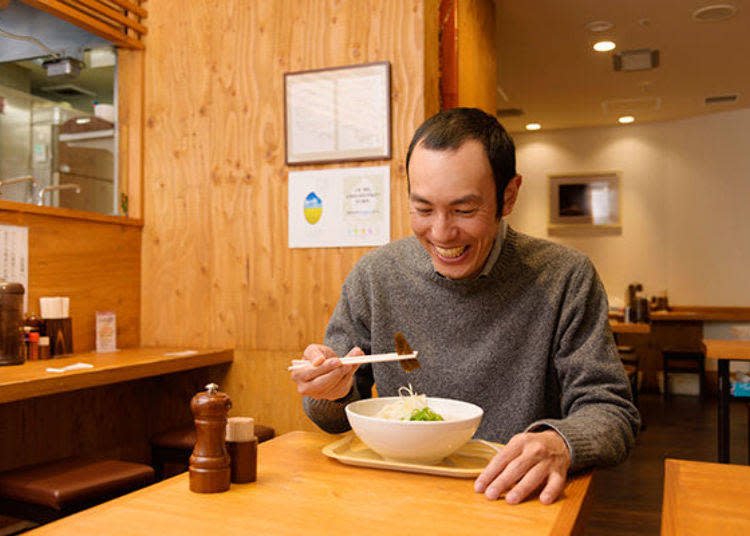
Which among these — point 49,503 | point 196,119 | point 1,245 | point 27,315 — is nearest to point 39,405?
point 27,315

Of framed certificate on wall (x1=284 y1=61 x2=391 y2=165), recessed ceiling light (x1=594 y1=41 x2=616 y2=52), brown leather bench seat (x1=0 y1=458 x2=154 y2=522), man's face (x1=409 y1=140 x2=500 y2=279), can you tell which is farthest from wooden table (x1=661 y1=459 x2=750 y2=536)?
recessed ceiling light (x1=594 y1=41 x2=616 y2=52)

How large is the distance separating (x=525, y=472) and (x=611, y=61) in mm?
5493

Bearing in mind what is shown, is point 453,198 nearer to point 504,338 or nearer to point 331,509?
point 504,338

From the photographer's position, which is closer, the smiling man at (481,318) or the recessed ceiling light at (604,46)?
the smiling man at (481,318)

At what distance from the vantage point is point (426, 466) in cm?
106

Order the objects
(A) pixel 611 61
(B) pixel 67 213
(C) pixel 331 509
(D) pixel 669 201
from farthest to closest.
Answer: (D) pixel 669 201 < (A) pixel 611 61 < (B) pixel 67 213 < (C) pixel 331 509

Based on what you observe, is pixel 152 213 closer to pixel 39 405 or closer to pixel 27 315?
pixel 27 315

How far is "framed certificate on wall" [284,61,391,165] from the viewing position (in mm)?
2719

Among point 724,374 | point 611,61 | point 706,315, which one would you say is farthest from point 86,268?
point 706,315

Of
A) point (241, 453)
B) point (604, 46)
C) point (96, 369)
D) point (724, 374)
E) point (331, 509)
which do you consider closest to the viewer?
point (331, 509)

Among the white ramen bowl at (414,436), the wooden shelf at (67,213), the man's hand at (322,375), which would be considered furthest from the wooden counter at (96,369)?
the white ramen bowl at (414,436)

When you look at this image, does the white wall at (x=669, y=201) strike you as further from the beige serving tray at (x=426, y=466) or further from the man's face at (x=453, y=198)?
the beige serving tray at (x=426, y=466)

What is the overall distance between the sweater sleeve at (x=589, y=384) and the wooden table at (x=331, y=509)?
0.27 feet

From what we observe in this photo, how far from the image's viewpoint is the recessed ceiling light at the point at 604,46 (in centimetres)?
529
